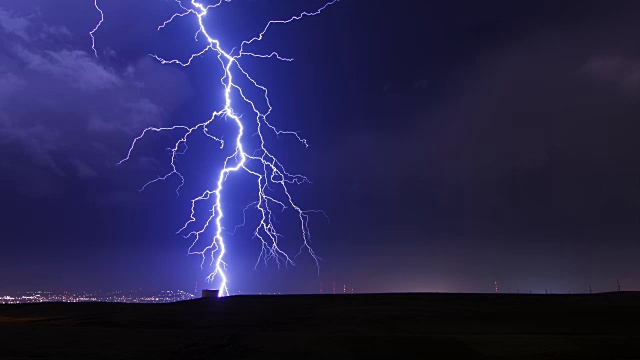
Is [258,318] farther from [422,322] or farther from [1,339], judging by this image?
[1,339]

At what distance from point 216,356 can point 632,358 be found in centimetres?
559

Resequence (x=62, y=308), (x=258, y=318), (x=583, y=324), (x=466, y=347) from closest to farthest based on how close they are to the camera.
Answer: (x=466, y=347) → (x=583, y=324) → (x=258, y=318) → (x=62, y=308)

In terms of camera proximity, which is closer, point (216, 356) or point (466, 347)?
point (216, 356)

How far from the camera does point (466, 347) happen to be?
6.08 m

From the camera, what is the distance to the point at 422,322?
30.5ft

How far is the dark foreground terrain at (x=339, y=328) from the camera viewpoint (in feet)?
19.1

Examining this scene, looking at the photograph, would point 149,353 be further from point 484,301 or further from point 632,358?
point 484,301

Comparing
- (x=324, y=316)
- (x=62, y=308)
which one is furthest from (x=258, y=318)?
(x=62, y=308)

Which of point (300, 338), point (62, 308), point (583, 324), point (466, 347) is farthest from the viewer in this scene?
point (62, 308)

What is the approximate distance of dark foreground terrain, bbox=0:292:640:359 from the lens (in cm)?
582

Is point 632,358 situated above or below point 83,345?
below

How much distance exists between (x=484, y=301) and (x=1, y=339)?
1270 centimetres

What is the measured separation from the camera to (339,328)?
8.42 metres

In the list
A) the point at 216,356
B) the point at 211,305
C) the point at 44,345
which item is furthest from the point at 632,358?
the point at 211,305
